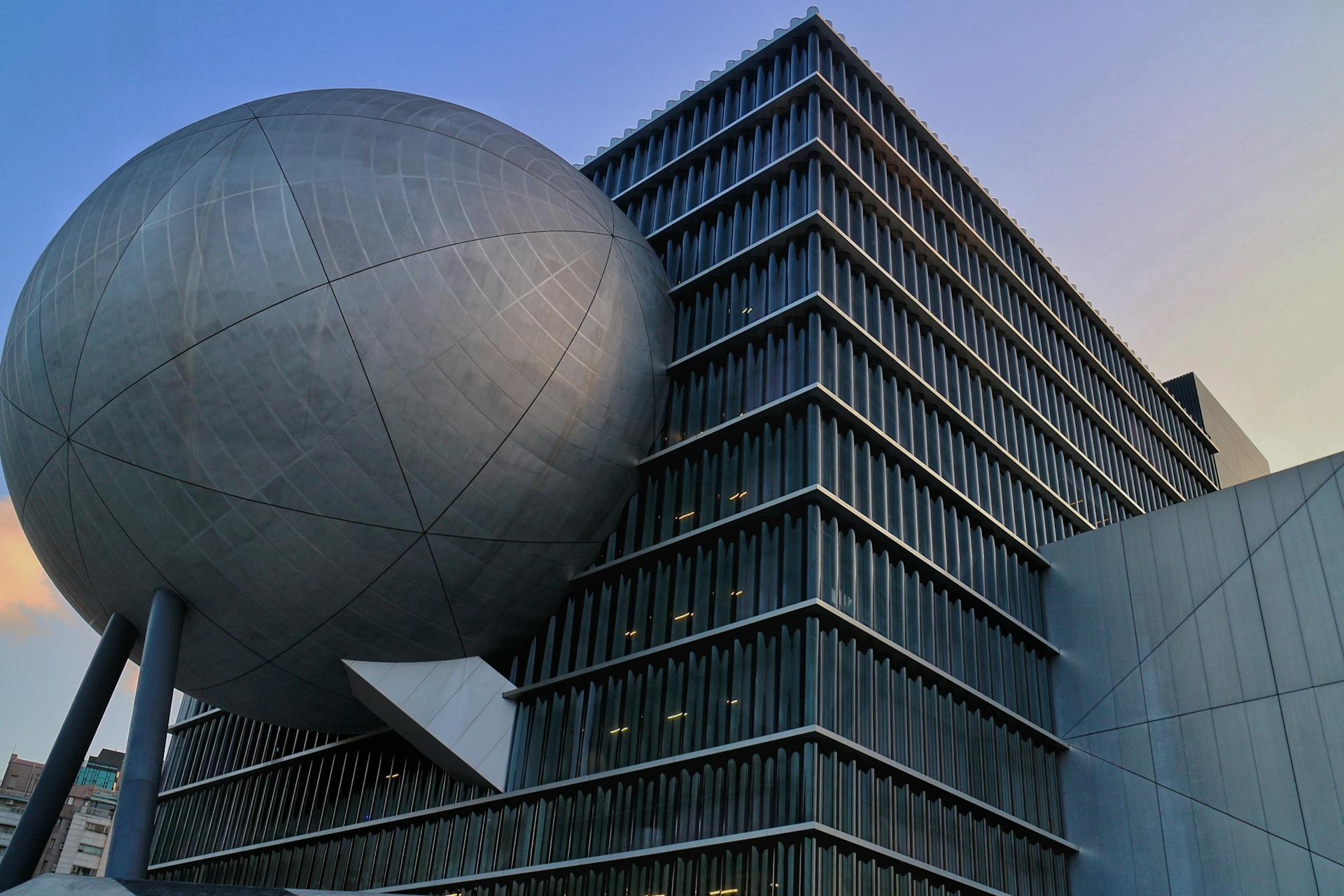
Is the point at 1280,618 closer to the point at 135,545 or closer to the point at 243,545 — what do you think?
the point at 243,545

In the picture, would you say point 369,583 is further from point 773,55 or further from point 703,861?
point 773,55

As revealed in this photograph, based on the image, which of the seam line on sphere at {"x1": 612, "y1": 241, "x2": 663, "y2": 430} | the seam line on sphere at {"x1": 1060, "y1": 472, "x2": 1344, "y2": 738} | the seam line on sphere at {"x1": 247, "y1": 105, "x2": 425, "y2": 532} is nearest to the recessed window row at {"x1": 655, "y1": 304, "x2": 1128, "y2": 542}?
the seam line on sphere at {"x1": 612, "y1": 241, "x2": 663, "y2": 430}

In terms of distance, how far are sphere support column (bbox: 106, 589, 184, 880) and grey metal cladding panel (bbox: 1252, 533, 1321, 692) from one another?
24020 millimetres

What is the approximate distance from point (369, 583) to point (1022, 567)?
16904 mm

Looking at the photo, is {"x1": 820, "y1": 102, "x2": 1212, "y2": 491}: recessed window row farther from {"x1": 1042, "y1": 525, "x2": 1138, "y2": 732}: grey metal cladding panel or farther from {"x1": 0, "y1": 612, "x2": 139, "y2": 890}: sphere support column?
{"x1": 0, "y1": 612, "x2": 139, "y2": 890}: sphere support column

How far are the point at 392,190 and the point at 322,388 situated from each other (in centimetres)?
454

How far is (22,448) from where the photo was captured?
84.5 ft

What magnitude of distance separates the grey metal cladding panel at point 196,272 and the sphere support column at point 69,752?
5627mm

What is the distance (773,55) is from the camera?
3350 cm

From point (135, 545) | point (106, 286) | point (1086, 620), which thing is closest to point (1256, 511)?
point (1086, 620)

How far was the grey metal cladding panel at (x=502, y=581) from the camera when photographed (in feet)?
82.7

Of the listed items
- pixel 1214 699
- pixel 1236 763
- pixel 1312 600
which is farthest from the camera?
pixel 1214 699

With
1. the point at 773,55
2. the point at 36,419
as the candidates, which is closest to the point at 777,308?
the point at 773,55

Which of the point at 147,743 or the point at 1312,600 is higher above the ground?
the point at 1312,600
